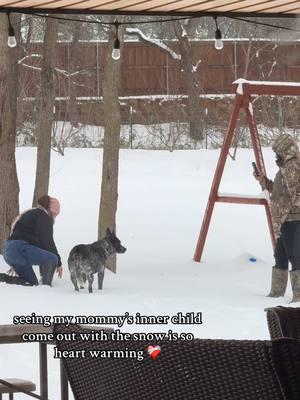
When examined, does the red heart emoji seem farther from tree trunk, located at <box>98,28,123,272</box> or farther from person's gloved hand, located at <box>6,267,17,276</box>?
tree trunk, located at <box>98,28,123,272</box>

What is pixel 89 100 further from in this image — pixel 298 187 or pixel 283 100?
pixel 298 187

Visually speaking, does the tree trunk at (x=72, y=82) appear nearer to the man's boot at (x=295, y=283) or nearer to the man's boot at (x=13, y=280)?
the man's boot at (x=13, y=280)

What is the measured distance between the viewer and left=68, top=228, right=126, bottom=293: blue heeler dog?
11922mm

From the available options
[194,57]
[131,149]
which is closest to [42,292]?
[131,149]

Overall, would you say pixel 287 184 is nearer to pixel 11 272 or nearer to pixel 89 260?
pixel 89 260

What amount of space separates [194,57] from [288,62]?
377cm

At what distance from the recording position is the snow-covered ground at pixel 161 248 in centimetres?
966

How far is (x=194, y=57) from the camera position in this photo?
36.2 meters

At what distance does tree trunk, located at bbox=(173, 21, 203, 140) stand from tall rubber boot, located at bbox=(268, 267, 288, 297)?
20.2 metres

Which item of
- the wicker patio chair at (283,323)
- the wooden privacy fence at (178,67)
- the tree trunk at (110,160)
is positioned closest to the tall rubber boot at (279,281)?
the tree trunk at (110,160)

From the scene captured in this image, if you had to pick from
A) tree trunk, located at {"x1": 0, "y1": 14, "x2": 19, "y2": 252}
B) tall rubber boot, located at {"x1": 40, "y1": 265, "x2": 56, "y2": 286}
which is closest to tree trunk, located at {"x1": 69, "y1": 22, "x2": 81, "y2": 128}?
tree trunk, located at {"x1": 0, "y1": 14, "x2": 19, "y2": 252}

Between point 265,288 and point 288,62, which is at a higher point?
point 288,62

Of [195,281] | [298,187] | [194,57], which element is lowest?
[195,281]

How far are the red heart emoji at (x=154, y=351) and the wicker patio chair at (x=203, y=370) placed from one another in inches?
0.4
